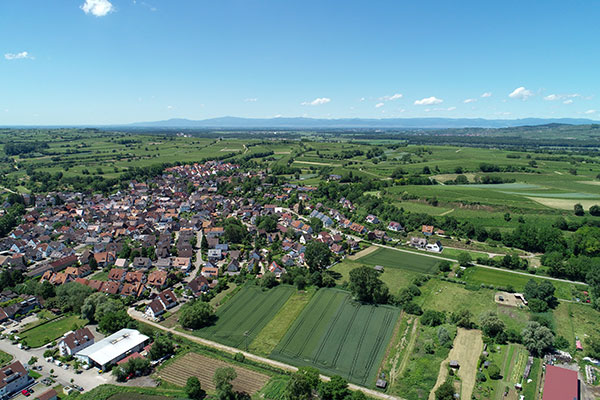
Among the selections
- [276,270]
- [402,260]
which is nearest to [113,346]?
[276,270]

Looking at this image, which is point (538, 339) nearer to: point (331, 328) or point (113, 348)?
point (331, 328)

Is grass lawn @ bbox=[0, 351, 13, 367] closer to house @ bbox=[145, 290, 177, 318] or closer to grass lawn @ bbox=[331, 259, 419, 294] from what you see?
house @ bbox=[145, 290, 177, 318]

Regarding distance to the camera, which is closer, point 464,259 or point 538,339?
point 538,339

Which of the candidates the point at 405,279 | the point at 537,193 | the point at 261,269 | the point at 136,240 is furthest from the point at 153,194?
the point at 537,193

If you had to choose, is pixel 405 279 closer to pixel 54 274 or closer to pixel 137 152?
pixel 54 274

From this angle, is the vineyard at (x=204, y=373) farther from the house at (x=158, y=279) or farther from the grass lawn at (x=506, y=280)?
the grass lawn at (x=506, y=280)

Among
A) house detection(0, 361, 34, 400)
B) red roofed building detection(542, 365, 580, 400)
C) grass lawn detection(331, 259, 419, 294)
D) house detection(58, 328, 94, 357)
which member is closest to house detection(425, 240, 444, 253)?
grass lawn detection(331, 259, 419, 294)

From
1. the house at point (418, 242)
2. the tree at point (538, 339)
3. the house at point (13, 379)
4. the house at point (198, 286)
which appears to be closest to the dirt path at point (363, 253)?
the house at point (418, 242)
